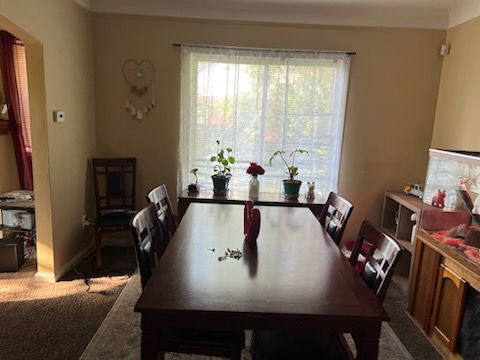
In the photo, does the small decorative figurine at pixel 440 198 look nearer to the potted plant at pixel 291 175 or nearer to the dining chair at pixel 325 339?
the dining chair at pixel 325 339

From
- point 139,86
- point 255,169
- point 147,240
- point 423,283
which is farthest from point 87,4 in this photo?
point 423,283

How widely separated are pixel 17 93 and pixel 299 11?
119 inches

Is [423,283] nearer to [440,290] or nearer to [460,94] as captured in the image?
[440,290]

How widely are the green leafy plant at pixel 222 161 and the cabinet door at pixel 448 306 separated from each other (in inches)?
79.3

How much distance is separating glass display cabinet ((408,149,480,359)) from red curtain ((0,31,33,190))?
3838mm

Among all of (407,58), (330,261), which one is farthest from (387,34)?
(330,261)

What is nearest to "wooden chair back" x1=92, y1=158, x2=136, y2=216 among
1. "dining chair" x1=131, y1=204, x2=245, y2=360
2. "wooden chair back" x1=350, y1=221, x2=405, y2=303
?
"dining chair" x1=131, y1=204, x2=245, y2=360

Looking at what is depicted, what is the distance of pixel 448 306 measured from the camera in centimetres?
216

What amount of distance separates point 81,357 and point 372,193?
2.97 meters

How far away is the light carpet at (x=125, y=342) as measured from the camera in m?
2.10

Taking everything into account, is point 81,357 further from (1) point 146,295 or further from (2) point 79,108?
(2) point 79,108

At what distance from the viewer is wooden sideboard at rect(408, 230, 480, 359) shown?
2.02 m

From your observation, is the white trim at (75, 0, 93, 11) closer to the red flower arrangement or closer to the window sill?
the window sill

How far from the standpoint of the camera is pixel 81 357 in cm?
206
